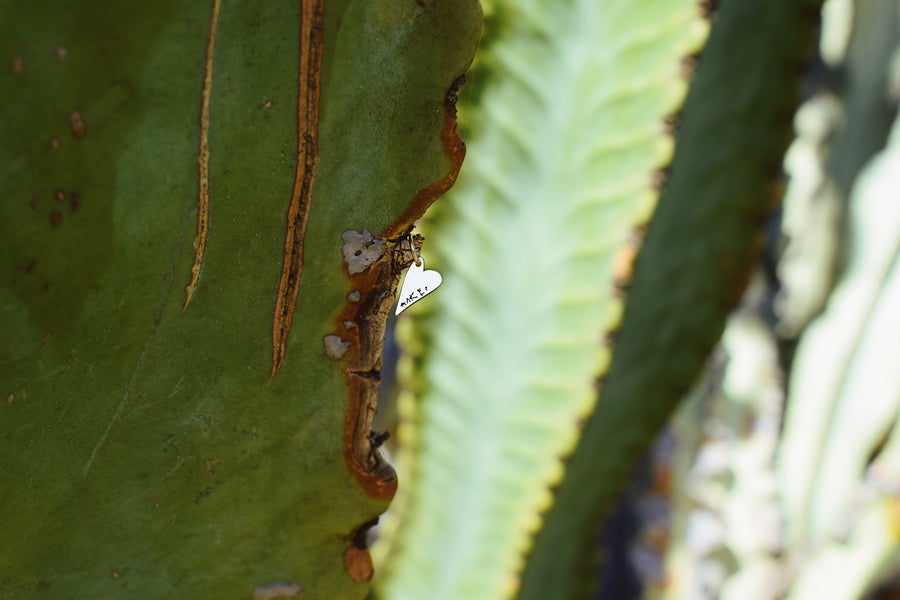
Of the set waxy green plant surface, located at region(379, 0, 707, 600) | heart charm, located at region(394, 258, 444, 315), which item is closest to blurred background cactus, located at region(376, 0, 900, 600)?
waxy green plant surface, located at region(379, 0, 707, 600)

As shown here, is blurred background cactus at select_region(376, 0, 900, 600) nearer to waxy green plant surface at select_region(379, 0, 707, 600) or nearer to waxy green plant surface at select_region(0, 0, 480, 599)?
waxy green plant surface at select_region(379, 0, 707, 600)

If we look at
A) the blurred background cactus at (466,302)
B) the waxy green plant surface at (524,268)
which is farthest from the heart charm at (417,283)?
the waxy green plant surface at (524,268)

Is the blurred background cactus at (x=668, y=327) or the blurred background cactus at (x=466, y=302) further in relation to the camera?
the blurred background cactus at (x=668, y=327)

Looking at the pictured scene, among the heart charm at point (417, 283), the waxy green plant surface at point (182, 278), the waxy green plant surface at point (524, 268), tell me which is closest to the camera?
the waxy green plant surface at point (182, 278)

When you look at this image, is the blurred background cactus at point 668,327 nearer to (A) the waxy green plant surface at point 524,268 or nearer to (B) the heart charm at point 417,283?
(A) the waxy green plant surface at point 524,268

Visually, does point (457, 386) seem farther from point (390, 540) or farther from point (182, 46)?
point (182, 46)
